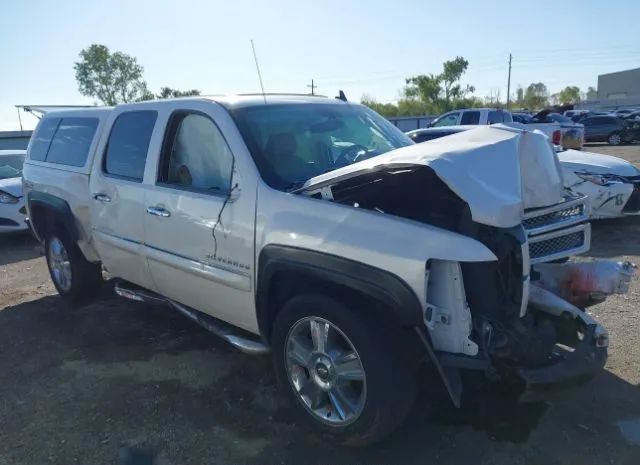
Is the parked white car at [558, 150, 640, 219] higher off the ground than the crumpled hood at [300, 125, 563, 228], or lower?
lower

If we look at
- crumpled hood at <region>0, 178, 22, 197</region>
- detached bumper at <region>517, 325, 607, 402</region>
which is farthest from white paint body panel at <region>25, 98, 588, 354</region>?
crumpled hood at <region>0, 178, 22, 197</region>

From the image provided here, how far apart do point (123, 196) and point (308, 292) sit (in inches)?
78.8

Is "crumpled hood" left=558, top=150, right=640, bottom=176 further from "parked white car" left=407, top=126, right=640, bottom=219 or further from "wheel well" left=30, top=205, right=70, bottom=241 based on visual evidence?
"wheel well" left=30, top=205, right=70, bottom=241

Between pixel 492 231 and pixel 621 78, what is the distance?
3369 inches

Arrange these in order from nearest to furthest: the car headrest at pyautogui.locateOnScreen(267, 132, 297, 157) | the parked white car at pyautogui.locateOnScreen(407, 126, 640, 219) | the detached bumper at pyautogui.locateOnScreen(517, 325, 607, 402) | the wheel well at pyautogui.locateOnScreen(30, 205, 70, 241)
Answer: the detached bumper at pyautogui.locateOnScreen(517, 325, 607, 402), the car headrest at pyautogui.locateOnScreen(267, 132, 297, 157), the wheel well at pyautogui.locateOnScreen(30, 205, 70, 241), the parked white car at pyautogui.locateOnScreen(407, 126, 640, 219)

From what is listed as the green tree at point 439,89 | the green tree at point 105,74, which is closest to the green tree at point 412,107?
the green tree at point 439,89

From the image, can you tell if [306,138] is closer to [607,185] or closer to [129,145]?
[129,145]

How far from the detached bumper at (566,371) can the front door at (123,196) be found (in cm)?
288

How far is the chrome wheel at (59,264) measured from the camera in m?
5.68

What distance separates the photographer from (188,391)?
389 centimetres

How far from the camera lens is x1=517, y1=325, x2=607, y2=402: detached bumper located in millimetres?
2750

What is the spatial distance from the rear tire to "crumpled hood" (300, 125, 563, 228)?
3305mm

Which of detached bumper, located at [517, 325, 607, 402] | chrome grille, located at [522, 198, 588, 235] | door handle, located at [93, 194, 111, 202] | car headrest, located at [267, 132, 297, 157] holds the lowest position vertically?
detached bumper, located at [517, 325, 607, 402]

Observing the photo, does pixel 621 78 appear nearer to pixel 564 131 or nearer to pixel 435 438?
pixel 564 131
